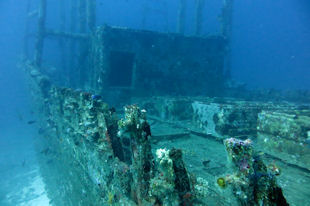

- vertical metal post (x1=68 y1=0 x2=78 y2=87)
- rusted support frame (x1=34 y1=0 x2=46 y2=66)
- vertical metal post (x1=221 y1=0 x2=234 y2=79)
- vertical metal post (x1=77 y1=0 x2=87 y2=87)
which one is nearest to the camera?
rusted support frame (x1=34 y1=0 x2=46 y2=66)

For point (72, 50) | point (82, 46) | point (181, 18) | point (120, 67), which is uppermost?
point (181, 18)

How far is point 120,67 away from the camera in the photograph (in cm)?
1469

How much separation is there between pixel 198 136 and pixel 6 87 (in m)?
80.4

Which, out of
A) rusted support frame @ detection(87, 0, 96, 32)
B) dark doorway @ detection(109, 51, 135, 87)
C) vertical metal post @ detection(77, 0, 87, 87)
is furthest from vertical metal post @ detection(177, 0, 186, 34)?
vertical metal post @ detection(77, 0, 87, 87)

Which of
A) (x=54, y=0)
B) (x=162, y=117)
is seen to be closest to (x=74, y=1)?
(x=162, y=117)

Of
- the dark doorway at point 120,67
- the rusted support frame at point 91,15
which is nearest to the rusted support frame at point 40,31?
the rusted support frame at point 91,15

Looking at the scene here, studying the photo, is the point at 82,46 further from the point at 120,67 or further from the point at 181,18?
the point at 181,18

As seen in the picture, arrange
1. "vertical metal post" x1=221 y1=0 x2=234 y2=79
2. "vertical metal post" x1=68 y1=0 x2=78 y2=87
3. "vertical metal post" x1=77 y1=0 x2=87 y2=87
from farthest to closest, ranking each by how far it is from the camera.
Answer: "vertical metal post" x1=68 y1=0 x2=78 y2=87 → "vertical metal post" x1=77 y1=0 x2=87 y2=87 → "vertical metal post" x1=221 y1=0 x2=234 y2=79

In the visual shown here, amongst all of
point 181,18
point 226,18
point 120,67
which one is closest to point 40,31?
point 120,67

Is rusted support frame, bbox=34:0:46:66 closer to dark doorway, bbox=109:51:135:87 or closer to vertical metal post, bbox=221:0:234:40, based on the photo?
dark doorway, bbox=109:51:135:87

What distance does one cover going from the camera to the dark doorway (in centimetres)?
1260

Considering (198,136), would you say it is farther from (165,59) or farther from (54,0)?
(54,0)

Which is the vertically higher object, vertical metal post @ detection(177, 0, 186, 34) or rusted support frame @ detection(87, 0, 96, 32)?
vertical metal post @ detection(177, 0, 186, 34)

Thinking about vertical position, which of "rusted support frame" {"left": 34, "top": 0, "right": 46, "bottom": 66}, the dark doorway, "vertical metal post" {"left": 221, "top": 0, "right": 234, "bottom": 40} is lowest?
the dark doorway
